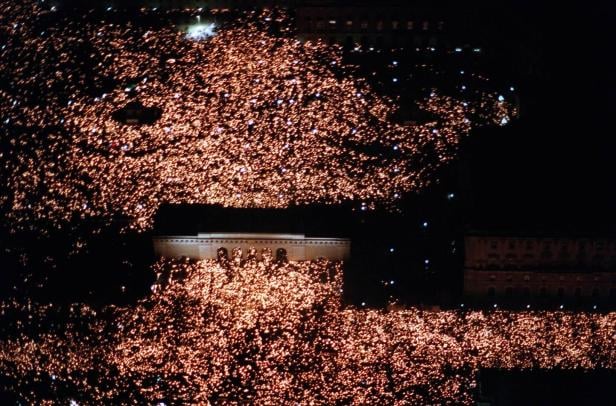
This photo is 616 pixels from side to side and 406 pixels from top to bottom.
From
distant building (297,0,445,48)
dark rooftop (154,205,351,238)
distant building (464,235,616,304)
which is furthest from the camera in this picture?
distant building (297,0,445,48)

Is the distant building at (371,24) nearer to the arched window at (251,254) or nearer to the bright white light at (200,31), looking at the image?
the bright white light at (200,31)

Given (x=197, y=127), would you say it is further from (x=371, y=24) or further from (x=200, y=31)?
(x=371, y=24)

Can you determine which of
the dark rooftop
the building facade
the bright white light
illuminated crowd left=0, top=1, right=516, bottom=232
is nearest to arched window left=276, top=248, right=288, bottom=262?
the building facade

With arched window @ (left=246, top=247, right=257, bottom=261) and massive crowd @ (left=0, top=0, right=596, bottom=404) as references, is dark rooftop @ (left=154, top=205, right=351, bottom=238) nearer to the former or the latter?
arched window @ (left=246, top=247, right=257, bottom=261)

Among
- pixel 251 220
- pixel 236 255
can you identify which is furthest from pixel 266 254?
pixel 251 220

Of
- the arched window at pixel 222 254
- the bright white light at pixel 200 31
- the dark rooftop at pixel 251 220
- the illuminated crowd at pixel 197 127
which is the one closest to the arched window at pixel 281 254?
the dark rooftop at pixel 251 220

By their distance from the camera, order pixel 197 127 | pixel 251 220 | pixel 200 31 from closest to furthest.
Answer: pixel 251 220 < pixel 197 127 < pixel 200 31
